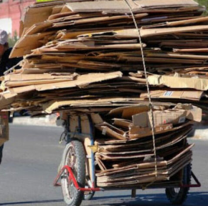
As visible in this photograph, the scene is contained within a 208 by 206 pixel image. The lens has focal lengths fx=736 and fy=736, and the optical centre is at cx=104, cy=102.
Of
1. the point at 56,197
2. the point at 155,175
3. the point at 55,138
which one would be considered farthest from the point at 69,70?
the point at 55,138

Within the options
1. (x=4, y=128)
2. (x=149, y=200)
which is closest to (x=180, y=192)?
(x=149, y=200)

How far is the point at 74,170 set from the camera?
22.9ft

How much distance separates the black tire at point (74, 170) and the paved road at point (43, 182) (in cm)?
56

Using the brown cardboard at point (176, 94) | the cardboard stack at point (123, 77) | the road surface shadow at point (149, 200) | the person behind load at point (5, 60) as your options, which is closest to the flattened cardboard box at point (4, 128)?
the person behind load at point (5, 60)

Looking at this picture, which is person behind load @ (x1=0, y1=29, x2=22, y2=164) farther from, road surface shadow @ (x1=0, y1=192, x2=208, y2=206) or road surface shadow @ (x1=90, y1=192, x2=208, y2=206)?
road surface shadow @ (x1=90, y1=192, x2=208, y2=206)

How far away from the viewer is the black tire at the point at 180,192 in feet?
22.8

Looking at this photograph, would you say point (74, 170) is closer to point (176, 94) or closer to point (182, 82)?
point (176, 94)

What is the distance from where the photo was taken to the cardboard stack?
647 cm

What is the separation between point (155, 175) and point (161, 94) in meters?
0.72

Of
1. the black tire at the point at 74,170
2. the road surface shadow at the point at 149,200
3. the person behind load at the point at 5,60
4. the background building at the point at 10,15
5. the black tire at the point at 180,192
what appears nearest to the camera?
the black tire at the point at 74,170

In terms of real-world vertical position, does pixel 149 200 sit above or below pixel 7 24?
above

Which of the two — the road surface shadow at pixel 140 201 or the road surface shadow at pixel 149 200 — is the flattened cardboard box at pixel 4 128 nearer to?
the road surface shadow at pixel 140 201

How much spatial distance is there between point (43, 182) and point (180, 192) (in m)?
2.76

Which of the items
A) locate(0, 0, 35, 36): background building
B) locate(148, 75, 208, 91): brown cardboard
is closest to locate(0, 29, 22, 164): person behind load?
locate(148, 75, 208, 91): brown cardboard
